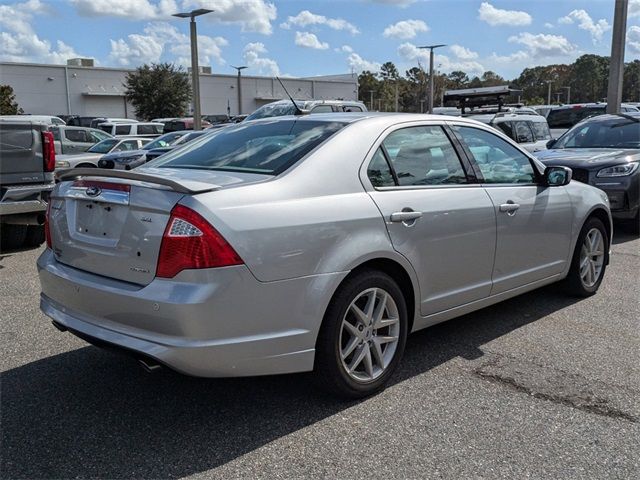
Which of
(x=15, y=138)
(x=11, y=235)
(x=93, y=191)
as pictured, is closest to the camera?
(x=93, y=191)

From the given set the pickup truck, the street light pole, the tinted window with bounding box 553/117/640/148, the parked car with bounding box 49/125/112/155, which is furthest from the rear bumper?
the parked car with bounding box 49/125/112/155

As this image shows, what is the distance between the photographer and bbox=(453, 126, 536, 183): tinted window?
443cm

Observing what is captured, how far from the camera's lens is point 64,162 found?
1414 cm

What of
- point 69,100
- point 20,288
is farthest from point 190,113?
point 20,288

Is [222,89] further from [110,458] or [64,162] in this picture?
[110,458]

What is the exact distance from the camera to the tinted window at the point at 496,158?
14.5ft

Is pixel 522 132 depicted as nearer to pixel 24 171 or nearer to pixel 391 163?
pixel 24 171

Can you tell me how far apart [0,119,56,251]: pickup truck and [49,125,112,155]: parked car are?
493 inches

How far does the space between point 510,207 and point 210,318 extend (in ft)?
8.15

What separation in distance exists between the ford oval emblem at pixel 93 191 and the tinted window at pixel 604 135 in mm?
8415

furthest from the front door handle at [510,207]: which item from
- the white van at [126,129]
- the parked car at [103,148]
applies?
the white van at [126,129]

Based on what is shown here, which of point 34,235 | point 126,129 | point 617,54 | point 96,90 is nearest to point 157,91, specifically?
point 96,90

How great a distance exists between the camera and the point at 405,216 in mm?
3623

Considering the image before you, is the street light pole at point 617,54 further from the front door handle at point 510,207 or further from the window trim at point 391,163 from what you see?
the window trim at point 391,163
